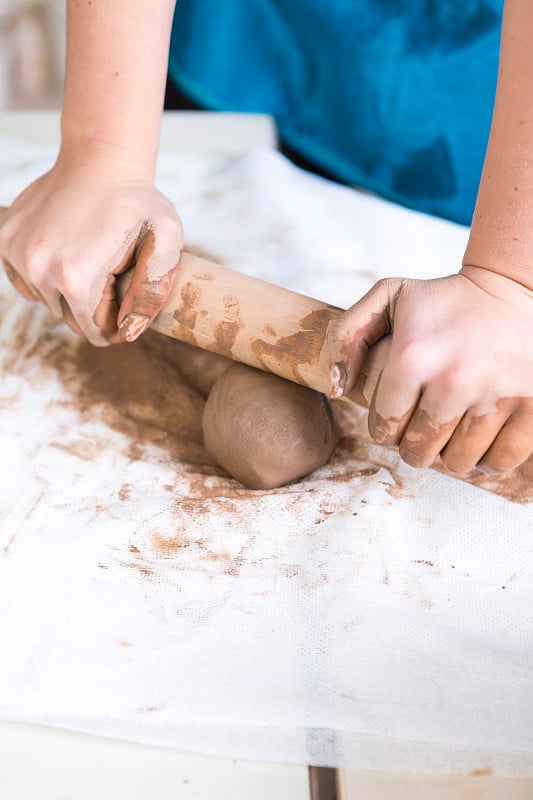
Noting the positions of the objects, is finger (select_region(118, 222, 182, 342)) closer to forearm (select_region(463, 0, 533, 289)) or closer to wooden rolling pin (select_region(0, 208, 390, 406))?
wooden rolling pin (select_region(0, 208, 390, 406))

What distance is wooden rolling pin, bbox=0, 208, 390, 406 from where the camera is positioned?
2.59ft

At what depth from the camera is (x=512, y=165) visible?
71cm

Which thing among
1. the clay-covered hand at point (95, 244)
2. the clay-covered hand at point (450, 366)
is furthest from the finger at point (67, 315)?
the clay-covered hand at point (450, 366)

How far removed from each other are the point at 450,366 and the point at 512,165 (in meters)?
0.20

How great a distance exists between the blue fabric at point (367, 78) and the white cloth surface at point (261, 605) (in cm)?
68

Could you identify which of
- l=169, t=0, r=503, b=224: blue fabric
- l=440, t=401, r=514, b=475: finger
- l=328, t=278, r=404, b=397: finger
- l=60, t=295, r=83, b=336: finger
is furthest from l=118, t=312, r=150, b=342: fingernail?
l=169, t=0, r=503, b=224: blue fabric

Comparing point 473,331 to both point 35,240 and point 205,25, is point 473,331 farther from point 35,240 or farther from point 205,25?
point 205,25

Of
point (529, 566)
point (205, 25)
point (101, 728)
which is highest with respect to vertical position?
point (205, 25)

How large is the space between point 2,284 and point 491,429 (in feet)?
2.45

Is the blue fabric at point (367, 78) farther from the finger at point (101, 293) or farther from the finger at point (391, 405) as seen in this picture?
the finger at point (391, 405)

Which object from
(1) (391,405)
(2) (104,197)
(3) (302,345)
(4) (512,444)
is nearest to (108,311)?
(2) (104,197)

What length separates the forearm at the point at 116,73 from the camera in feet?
3.03

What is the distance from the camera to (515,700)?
2.09ft

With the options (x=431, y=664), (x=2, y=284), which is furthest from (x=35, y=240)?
(x=431, y=664)
